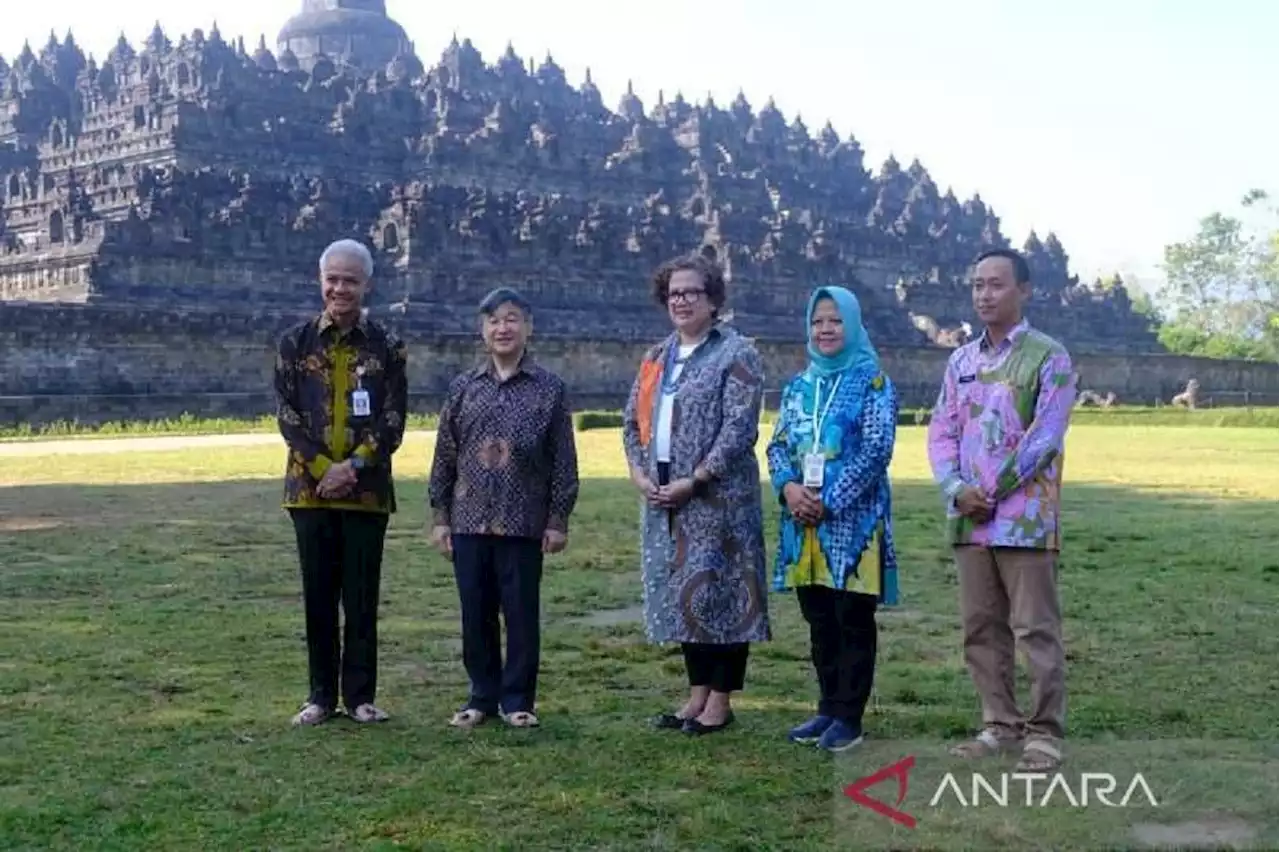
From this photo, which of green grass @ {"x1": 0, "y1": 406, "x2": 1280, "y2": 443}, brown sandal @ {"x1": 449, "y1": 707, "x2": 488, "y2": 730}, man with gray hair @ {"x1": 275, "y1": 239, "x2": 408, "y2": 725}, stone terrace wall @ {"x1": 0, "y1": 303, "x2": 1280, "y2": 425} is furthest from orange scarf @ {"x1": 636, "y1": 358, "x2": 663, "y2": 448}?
stone terrace wall @ {"x1": 0, "y1": 303, "x2": 1280, "y2": 425}

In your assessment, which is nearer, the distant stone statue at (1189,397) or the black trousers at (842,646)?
the black trousers at (842,646)

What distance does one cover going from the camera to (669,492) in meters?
6.25

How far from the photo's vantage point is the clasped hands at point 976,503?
5795mm

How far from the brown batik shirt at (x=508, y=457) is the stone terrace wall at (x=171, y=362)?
24683 millimetres

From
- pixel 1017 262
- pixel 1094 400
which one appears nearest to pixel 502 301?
pixel 1017 262

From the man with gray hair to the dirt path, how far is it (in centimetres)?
1698

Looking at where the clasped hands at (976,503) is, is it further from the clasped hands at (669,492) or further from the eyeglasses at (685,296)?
the eyeglasses at (685,296)

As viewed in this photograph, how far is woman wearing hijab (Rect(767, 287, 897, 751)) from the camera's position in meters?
6.12

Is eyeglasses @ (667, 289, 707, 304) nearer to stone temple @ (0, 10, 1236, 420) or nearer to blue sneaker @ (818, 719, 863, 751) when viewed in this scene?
blue sneaker @ (818, 719, 863, 751)

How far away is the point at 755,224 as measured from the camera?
179ft

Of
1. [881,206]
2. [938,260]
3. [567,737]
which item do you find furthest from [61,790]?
[881,206]

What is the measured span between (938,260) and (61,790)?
5807 cm

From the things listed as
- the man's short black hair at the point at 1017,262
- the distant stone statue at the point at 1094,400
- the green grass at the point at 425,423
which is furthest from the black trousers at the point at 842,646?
the distant stone statue at the point at 1094,400

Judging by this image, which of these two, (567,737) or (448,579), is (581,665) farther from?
(448,579)
